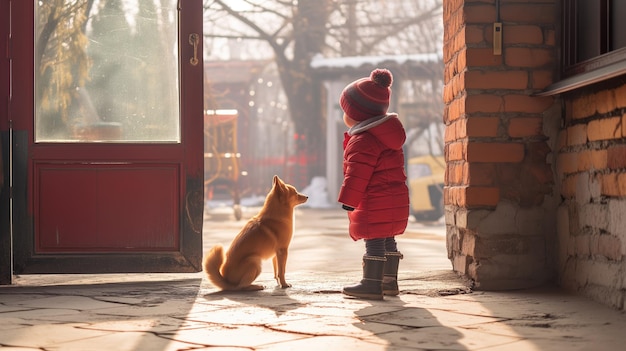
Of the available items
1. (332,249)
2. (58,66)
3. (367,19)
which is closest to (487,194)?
(58,66)

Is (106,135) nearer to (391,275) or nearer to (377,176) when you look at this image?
(377,176)

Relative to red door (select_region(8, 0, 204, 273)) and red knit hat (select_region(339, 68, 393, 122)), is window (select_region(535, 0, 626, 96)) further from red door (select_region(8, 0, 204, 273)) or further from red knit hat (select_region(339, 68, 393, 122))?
red door (select_region(8, 0, 204, 273))

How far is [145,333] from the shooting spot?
11.9 ft

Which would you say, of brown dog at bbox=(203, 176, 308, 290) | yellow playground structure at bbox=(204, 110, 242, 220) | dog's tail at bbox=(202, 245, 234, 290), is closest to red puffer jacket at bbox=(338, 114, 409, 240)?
brown dog at bbox=(203, 176, 308, 290)

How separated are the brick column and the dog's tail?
4.61 ft

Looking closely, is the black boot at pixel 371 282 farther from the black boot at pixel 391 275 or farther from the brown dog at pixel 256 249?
the brown dog at pixel 256 249

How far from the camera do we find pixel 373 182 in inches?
187

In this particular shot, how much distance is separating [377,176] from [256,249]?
83cm

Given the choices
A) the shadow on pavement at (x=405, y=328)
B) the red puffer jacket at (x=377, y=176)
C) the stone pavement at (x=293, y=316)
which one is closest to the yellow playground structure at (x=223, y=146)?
the stone pavement at (x=293, y=316)

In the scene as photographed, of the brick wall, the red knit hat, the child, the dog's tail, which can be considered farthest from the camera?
the dog's tail

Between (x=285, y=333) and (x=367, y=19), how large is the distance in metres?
19.5

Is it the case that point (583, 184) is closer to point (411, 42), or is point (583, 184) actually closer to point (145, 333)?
point (145, 333)

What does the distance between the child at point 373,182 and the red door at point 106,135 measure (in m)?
1.30

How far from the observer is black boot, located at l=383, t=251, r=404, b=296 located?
489cm
